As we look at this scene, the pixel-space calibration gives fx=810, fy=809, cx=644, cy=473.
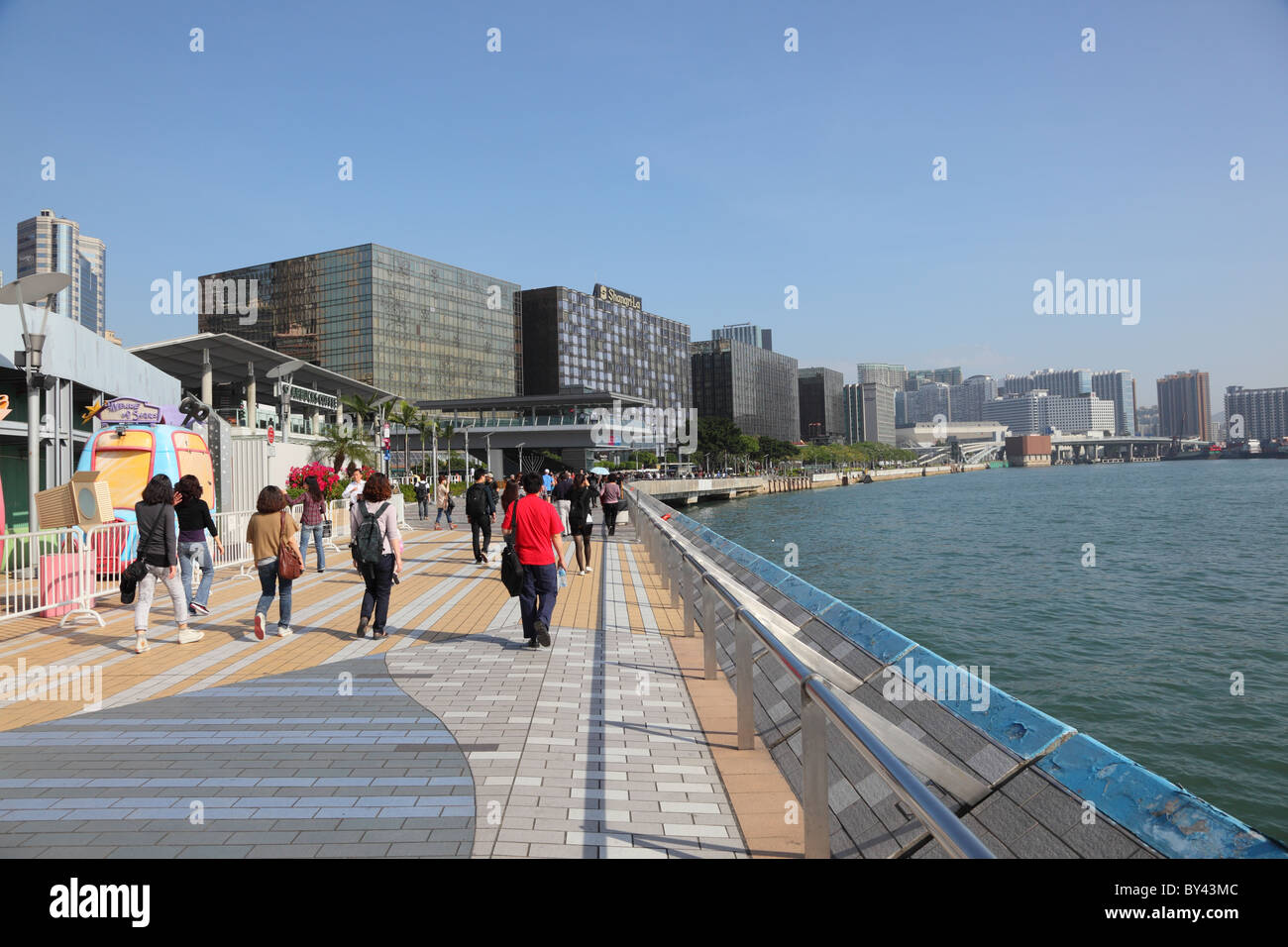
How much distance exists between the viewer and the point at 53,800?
14.4 feet

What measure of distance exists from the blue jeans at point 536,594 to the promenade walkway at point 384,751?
0.33m

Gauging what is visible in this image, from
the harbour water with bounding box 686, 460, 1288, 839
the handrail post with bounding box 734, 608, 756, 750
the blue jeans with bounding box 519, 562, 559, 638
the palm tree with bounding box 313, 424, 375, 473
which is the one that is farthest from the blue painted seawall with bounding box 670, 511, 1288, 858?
the palm tree with bounding box 313, 424, 375, 473

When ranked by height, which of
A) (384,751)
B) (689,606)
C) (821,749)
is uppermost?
(821,749)

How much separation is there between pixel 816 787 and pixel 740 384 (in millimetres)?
170793

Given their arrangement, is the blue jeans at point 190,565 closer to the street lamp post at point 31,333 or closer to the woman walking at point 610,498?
the street lamp post at point 31,333

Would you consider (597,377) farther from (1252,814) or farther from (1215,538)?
(1252,814)

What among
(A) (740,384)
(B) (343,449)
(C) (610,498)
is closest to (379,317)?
(B) (343,449)

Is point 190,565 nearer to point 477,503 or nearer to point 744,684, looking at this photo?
point 477,503

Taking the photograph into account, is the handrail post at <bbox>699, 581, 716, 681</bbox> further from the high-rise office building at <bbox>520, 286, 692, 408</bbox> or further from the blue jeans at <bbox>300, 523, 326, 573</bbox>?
the high-rise office building at <bbox>520, 286, 692, 408</bbox>

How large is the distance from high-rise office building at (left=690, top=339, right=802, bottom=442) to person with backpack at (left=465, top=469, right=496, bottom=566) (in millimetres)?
148688

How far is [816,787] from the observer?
3301mm

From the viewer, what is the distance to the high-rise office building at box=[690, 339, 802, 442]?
170m

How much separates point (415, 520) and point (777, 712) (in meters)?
30.9
